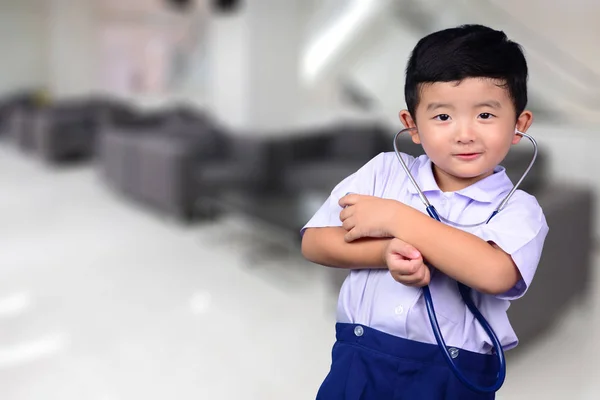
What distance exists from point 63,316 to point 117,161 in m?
2.74

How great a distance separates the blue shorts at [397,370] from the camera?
584 millimetres

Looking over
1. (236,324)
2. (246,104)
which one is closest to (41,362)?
(236,324)

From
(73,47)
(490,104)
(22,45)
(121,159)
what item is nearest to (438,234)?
(490,104)

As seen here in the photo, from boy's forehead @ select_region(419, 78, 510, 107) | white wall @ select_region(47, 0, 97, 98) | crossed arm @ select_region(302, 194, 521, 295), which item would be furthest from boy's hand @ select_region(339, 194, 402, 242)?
white wall @ select_region(47, 0, 97, 98)

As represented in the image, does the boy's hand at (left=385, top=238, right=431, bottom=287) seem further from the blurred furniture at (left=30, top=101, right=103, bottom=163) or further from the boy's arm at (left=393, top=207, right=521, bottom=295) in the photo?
the blurred furniture at (left=30, top=101, right=103, bottom=163)

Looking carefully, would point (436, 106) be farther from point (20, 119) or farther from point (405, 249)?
point (20, 119)

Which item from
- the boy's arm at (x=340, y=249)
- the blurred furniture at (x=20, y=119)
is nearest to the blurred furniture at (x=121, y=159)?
the blurred furniture at (x=20, y=119)

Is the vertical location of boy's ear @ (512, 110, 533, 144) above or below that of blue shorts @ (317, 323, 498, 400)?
above

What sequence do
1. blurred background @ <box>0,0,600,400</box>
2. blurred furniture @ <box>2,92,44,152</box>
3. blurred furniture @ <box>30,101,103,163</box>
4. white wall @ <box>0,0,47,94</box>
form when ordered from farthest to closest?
white wall @ <box>0,0,47,94</box>, blurred furniture @ <box>2,92,44,152</box>, blurred furniture @ <box>30,101,103,163</box>, blurred background @ <box>0,0,600,400</box>

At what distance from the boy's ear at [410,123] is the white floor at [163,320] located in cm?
28

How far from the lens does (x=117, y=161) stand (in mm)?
5363

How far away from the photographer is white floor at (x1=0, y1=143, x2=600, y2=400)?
1.76 meters

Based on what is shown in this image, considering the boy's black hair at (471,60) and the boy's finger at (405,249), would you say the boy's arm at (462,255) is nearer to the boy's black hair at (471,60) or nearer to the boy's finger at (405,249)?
the boy's finger at (405,249)

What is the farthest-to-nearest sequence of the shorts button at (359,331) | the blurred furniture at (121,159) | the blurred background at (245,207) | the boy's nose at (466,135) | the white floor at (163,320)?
the blurred furniture at (121,159)
the white floor at (163,320)
the blurred background at (245,207)
the shorts button at (359,331)
the boy's nose at (466,135)
